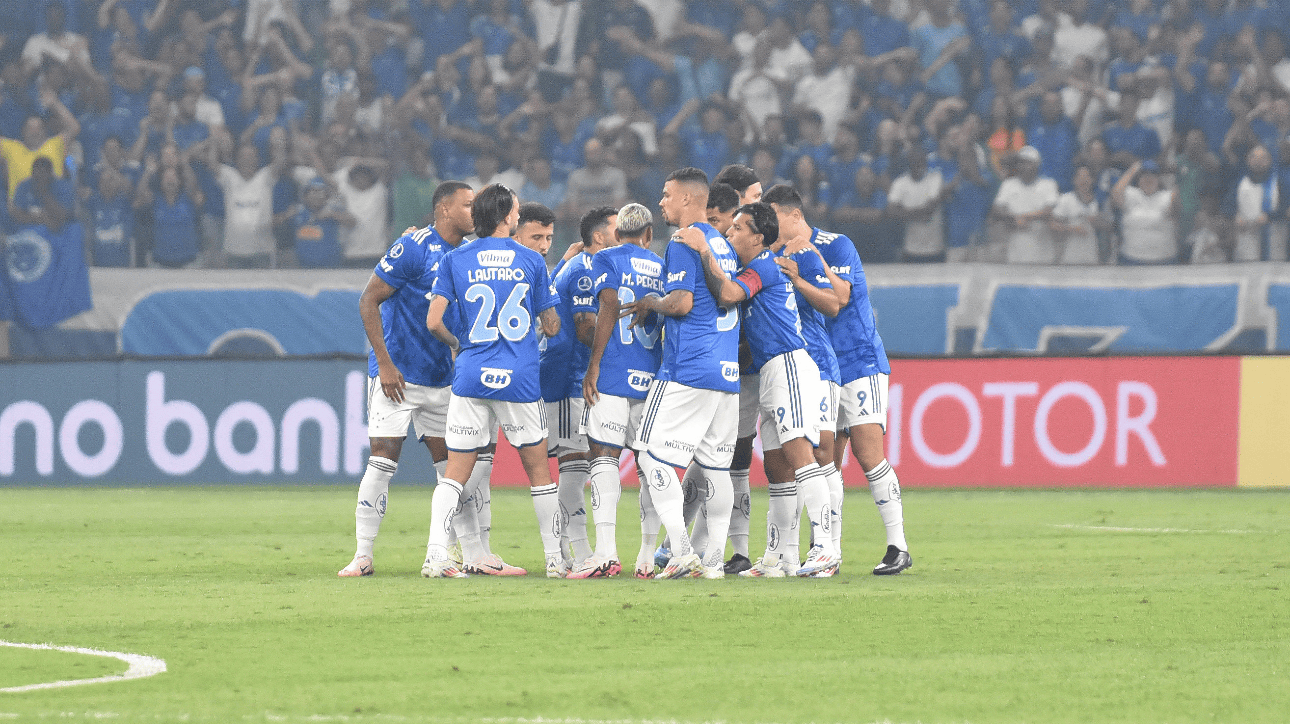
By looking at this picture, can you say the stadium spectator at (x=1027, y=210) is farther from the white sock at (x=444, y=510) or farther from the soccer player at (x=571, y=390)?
the white sock at (x=444, y=510)

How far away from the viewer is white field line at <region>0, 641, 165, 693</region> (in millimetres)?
4820

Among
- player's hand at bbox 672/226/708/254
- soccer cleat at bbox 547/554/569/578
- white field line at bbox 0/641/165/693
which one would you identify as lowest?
soccer cleat at bbox 547/554/569/578

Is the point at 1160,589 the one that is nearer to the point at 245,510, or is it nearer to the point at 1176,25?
the point at 245,510

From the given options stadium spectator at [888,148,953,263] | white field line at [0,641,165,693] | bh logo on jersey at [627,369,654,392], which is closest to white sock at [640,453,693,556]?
bh logo on jersey at [627,369,654,392]

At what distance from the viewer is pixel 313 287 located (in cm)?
1667

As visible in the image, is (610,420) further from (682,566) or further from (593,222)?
(593,222)

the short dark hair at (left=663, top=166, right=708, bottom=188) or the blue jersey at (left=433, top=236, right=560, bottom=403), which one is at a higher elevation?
the short dark hair at (left=663, top=166, right=708, bottom=188)

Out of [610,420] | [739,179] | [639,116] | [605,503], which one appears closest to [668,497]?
[605,503]

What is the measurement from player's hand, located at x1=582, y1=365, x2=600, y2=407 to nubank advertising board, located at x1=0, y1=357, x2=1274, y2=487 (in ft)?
22.6

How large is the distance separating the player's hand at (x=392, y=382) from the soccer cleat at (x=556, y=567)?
1122mm

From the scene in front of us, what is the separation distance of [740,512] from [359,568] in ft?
6.57

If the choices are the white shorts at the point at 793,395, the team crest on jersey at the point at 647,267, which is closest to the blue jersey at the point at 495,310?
the team crest on jersey at the point at 647,267

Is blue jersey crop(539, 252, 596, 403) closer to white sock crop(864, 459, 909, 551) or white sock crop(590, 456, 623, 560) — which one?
white sock crop(590, 456, 623, 560)

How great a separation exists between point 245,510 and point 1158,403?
26.9ft
